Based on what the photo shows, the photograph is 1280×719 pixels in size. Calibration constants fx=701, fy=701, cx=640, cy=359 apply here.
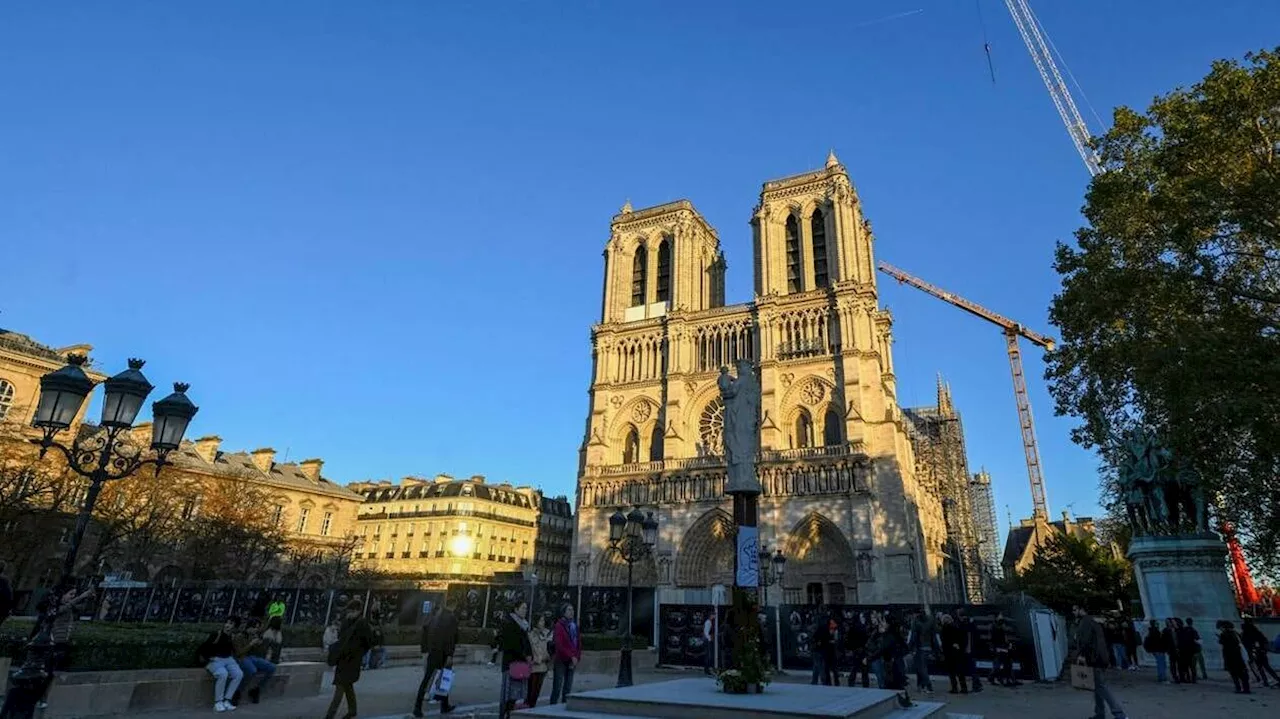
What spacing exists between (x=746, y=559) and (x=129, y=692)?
7.65 meters

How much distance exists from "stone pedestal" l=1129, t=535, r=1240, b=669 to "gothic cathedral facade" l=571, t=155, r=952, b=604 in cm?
1409

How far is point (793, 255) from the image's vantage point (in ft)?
139

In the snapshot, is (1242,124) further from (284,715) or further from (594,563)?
(594,563)

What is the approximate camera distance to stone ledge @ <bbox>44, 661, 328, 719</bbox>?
26.5ft

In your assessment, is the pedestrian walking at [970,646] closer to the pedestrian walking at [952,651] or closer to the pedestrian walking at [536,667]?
the pedestrian walking at [952,651]

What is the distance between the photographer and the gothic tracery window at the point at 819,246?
40812 mm

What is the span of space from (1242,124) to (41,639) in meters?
19.6

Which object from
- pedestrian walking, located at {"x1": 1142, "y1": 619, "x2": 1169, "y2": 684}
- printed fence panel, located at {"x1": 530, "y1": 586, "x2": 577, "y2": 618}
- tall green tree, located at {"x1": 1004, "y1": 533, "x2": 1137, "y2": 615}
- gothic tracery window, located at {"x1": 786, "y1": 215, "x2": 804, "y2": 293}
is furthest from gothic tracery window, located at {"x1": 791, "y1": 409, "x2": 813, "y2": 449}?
pedestrian walking, located at {"x1": 1142, "y1": 619, "x2": 1169, "y2": 684}

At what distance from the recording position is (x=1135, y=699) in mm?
12117

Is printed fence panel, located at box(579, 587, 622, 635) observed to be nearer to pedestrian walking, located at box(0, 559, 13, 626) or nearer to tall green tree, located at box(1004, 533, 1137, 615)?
pedestrian walking, located at box(0, 559, 13, 626)

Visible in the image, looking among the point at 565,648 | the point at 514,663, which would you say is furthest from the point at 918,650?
the point at 514,663

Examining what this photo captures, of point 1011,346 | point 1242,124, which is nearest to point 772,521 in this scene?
point 1242,124

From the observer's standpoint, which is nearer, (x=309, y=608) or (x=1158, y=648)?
(x=1158, y=648)

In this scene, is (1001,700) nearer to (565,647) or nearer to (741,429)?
(741,429)
